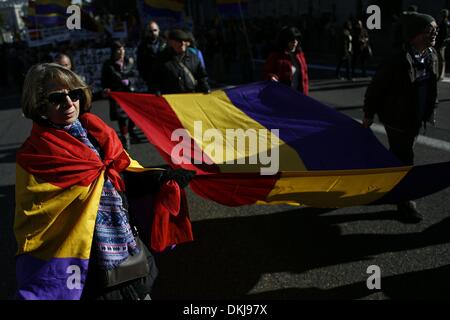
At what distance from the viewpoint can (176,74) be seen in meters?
5.64

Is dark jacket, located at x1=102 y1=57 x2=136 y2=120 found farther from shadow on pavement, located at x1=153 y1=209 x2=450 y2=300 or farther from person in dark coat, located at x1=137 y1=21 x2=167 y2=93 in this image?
shadow on pavement, located at x1=153 y1=209 x2=450 y2=300

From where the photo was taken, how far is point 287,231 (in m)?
4.00

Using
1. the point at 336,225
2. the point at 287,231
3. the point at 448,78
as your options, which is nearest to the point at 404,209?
the point at 336,225

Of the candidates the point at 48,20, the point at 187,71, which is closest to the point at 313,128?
the point at 187,71

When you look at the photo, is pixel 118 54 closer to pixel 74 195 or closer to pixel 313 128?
pixel 313 128

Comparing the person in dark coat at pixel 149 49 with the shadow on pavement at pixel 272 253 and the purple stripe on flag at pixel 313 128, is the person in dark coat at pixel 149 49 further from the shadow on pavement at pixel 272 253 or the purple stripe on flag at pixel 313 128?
the shadow on pavement at pixel 272 253

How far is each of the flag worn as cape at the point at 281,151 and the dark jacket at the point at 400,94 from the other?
27 cm

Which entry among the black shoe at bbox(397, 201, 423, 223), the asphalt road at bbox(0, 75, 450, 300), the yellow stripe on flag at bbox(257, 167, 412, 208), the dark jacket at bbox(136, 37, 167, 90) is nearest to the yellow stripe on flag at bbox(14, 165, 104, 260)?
the asphalt road at bbox(0, 75, 450, 300)

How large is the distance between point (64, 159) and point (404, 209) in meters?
3.18

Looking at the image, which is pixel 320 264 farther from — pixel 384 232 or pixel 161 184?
pixel 161 184

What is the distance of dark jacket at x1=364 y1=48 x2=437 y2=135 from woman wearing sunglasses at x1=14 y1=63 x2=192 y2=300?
2713 mm

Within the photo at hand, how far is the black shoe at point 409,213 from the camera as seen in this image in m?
3.93

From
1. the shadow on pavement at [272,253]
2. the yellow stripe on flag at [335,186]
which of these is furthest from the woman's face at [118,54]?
the yellow stripe on flag at [335,186]

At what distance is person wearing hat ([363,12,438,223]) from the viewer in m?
3.67
